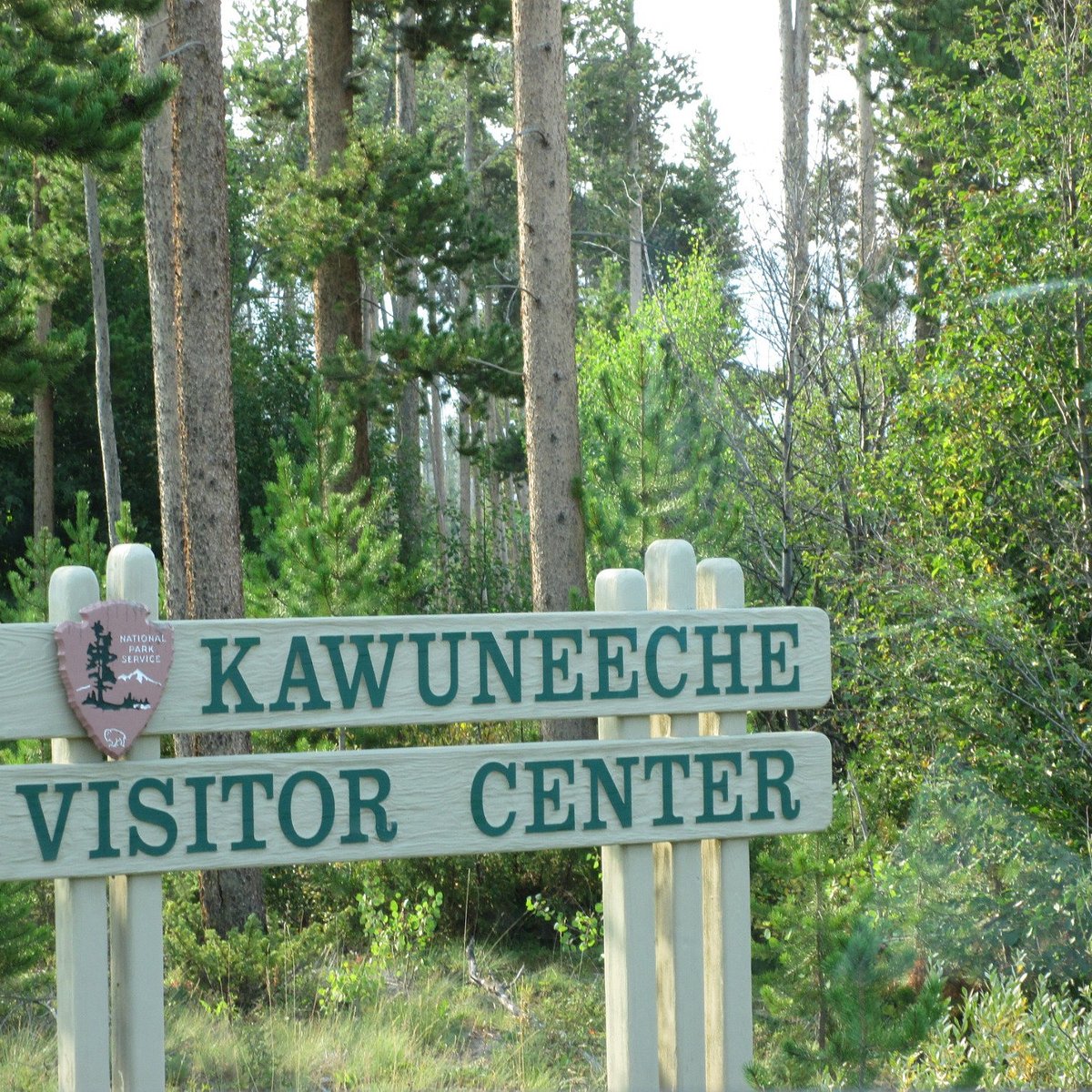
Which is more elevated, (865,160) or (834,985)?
(865,160)

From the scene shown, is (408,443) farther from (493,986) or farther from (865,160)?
(493,986)

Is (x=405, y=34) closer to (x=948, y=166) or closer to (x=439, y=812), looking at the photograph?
(x=948, y=166)

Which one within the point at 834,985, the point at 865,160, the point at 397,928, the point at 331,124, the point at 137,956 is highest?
the point at 331,124

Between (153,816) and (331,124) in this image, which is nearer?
(153,816)

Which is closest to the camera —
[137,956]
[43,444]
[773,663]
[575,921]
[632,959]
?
[137,956]

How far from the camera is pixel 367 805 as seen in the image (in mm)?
3750

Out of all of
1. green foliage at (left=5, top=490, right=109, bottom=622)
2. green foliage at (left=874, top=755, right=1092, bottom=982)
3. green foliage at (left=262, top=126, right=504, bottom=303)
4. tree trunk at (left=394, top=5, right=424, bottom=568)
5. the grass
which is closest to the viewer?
the grass

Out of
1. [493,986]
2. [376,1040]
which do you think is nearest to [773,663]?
[376,1040]

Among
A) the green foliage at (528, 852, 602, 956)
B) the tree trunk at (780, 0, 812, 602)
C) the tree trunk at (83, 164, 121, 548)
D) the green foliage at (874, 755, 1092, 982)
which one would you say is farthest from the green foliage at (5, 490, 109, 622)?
the green foliage at (874, 755, 1092, 982)

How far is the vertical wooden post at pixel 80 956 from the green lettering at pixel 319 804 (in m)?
0.50

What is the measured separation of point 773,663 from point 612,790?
0.63 meters

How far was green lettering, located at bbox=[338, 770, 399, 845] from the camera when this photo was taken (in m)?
3.73

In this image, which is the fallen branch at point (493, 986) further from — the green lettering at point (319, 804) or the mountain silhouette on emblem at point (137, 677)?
the mountain silhouette on emblem at point (137, 677)

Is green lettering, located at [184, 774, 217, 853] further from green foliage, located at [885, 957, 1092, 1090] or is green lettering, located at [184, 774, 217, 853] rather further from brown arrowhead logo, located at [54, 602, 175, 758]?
green foliage, located at [885, 957, 1092, 1090]
